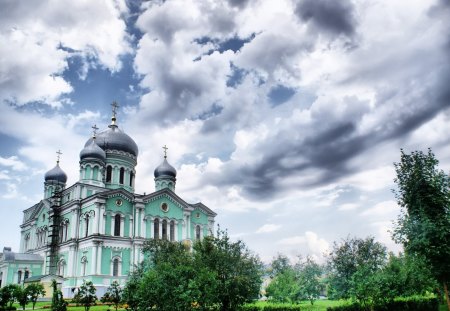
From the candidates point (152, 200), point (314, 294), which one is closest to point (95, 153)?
point (152, 200)

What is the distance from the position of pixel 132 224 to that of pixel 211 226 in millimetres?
11946

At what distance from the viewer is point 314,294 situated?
37.7 meters

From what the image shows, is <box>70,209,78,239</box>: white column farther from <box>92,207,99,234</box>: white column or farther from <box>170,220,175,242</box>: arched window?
<box>170,220,175,242</box>: arched window

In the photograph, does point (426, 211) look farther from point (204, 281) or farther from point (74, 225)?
point (74, 225)

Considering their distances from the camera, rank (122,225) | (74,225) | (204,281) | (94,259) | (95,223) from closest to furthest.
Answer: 1. (204,281)
2. (94,259)
3. (95,223)
4. (122,225)
5. (74,225)

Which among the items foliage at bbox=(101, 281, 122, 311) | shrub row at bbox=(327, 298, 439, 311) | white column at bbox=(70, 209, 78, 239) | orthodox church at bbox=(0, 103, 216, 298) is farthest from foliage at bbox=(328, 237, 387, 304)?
white column at bbox=(70, 209, 78, 239)

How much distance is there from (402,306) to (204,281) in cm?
1574

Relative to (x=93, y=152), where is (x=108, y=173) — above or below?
below

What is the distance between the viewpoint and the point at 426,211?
2209 cm

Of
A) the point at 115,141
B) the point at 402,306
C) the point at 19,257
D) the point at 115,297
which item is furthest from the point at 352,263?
the point at 19,257

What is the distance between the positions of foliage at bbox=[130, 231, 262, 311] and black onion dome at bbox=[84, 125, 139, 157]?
29.6 metres

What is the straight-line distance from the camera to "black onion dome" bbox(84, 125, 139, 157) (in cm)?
5144

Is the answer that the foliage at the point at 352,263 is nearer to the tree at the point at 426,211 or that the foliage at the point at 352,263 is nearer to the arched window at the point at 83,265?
the tree at the point at 426,211

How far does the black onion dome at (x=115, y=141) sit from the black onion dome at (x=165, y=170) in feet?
13.1
